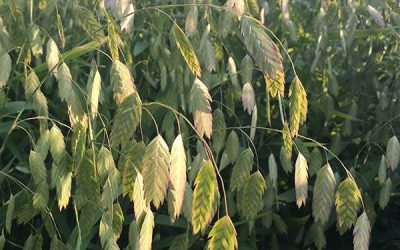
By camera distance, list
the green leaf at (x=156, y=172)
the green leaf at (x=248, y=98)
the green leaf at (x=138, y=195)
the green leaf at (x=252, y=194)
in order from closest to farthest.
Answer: the green leaf at (x=156, y=172) → the green leaf at (x=138, y=195) → the green leaf at (x=252, y=194) → the green leaf at (x=248, y=98)

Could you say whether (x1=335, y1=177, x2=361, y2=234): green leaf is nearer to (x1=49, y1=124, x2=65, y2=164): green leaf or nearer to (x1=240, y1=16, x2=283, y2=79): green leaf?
(x1=240, y1=16, x2=283, y2=79): green leaf

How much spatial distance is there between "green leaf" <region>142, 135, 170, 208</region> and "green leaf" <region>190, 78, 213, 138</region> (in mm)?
56

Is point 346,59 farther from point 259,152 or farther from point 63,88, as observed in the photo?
point 63,88

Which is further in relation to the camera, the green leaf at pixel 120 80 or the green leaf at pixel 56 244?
the green leaf at pixel 56 244

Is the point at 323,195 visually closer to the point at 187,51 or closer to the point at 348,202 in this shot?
the point at 348,202

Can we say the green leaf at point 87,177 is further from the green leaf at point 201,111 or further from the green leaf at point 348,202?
the green leaf at point 348,202

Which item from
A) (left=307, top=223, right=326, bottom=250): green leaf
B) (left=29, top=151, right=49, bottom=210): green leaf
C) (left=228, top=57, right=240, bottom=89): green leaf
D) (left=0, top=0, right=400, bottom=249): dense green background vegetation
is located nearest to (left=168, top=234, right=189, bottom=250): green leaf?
(left=0, top=0, right=400, bottom=249): dense green background vegetation

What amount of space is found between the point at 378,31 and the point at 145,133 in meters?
0.73

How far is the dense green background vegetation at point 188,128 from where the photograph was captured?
3.19ft

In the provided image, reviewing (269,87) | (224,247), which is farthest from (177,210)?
(269,87)

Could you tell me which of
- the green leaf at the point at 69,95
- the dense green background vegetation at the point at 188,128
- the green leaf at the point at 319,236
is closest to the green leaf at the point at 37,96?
the dense green background vegetation at the point at 188,128

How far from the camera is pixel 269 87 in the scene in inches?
39.6

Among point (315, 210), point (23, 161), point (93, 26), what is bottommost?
point (23, 161)

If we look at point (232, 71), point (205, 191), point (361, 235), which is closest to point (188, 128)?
point (232, 71)
